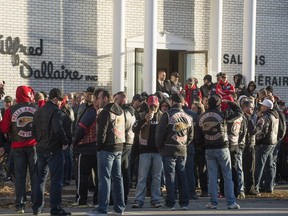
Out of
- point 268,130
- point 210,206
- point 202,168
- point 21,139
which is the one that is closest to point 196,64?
point 268,130

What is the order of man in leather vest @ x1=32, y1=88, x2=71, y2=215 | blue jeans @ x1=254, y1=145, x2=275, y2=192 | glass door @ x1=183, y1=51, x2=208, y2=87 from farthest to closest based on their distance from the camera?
glass door @ x1=183, y1=51, x2=208, y2=87 → blue jeans @ x1=254, y1=145, x2=275, y2=192 → man in leather vest @ x1=32, y1=88, x2=71, y2=215

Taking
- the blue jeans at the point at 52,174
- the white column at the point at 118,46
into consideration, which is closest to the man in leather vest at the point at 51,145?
the blue jeans at the point at 52,174

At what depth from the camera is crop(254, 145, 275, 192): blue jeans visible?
1577 centimetres

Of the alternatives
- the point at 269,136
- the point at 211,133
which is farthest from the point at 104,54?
the point at 211,133

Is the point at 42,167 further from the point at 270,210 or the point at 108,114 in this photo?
the point at 270,210

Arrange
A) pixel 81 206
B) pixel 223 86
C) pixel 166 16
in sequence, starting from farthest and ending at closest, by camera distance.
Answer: pixel 166 16
pixel 223 86
pixel 81 206

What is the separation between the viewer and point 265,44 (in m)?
24.0

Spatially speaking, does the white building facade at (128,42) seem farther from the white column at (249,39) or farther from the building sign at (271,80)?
the white column at (249,39)

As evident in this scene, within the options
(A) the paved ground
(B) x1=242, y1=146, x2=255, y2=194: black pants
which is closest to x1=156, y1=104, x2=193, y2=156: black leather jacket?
(A) the paved ground

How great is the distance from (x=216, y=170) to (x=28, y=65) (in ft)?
28.4

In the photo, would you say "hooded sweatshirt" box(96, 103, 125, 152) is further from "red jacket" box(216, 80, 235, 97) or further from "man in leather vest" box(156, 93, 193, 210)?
"red jacket" box(216, 80, 235, 97)

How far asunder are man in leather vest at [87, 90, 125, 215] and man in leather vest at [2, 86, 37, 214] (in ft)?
4.00

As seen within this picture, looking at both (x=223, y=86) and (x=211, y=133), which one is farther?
(x=223, y=86)

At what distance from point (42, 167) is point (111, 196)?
5.92ft
